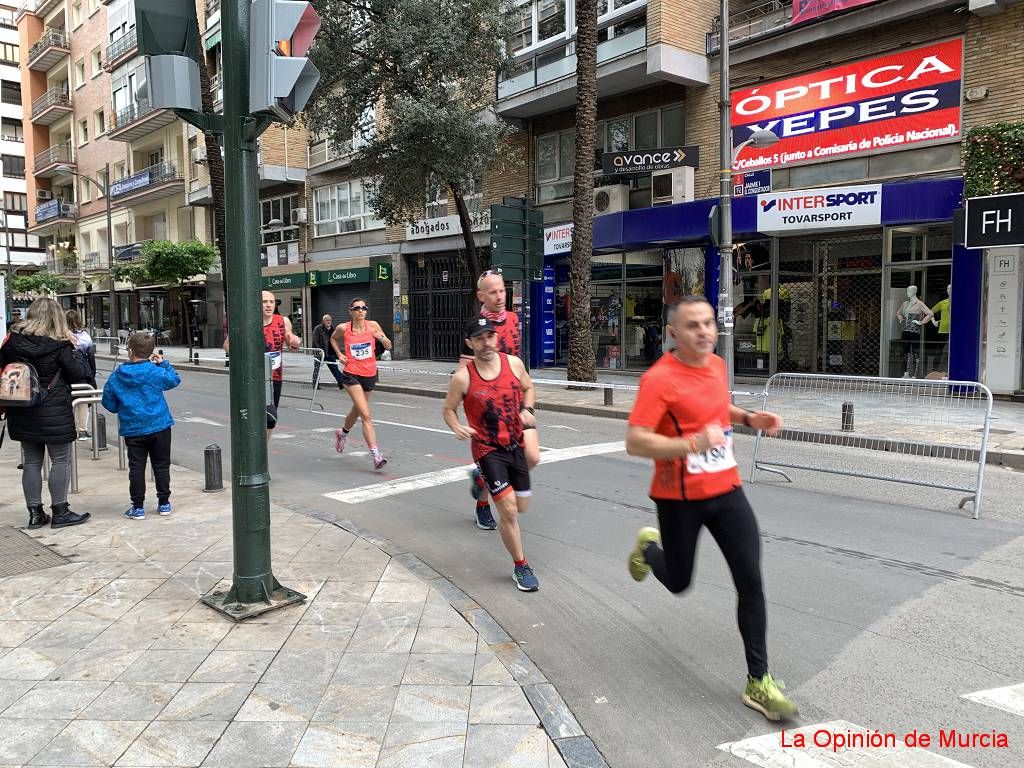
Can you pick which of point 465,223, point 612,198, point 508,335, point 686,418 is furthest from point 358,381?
point 612,198

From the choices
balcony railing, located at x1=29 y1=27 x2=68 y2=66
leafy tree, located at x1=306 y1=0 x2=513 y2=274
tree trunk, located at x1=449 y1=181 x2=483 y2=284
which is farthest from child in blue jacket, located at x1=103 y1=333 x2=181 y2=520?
balcony railing, located at x1=29 y1=27 x2=68 y2=66

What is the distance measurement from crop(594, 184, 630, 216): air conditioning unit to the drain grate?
1560cm

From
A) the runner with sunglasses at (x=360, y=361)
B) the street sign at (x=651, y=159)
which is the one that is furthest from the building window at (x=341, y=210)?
the runner with sunglasses at (x=360, y=361)

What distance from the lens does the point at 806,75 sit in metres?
15.8

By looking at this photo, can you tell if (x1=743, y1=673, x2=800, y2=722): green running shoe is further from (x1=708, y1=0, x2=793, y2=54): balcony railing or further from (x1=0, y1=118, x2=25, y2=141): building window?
(x1=0, y1=118, x2=25, y2=141): building window

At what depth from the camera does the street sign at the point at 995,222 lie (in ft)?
40.9

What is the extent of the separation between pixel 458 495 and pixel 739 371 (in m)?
12.0

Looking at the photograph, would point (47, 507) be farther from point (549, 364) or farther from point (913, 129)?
point (549, 364)

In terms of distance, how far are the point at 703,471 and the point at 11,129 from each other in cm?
6696

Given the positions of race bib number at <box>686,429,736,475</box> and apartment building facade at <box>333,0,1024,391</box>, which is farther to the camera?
apartment building facade at <box>333,0,1024,391</box>

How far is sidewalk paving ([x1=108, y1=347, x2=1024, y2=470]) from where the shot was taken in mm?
7891

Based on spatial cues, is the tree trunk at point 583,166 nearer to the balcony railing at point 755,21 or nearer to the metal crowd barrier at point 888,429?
the balcony railing at point 755,21

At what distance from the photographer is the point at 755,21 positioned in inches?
659

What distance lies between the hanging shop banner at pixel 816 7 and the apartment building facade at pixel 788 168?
95 mm
